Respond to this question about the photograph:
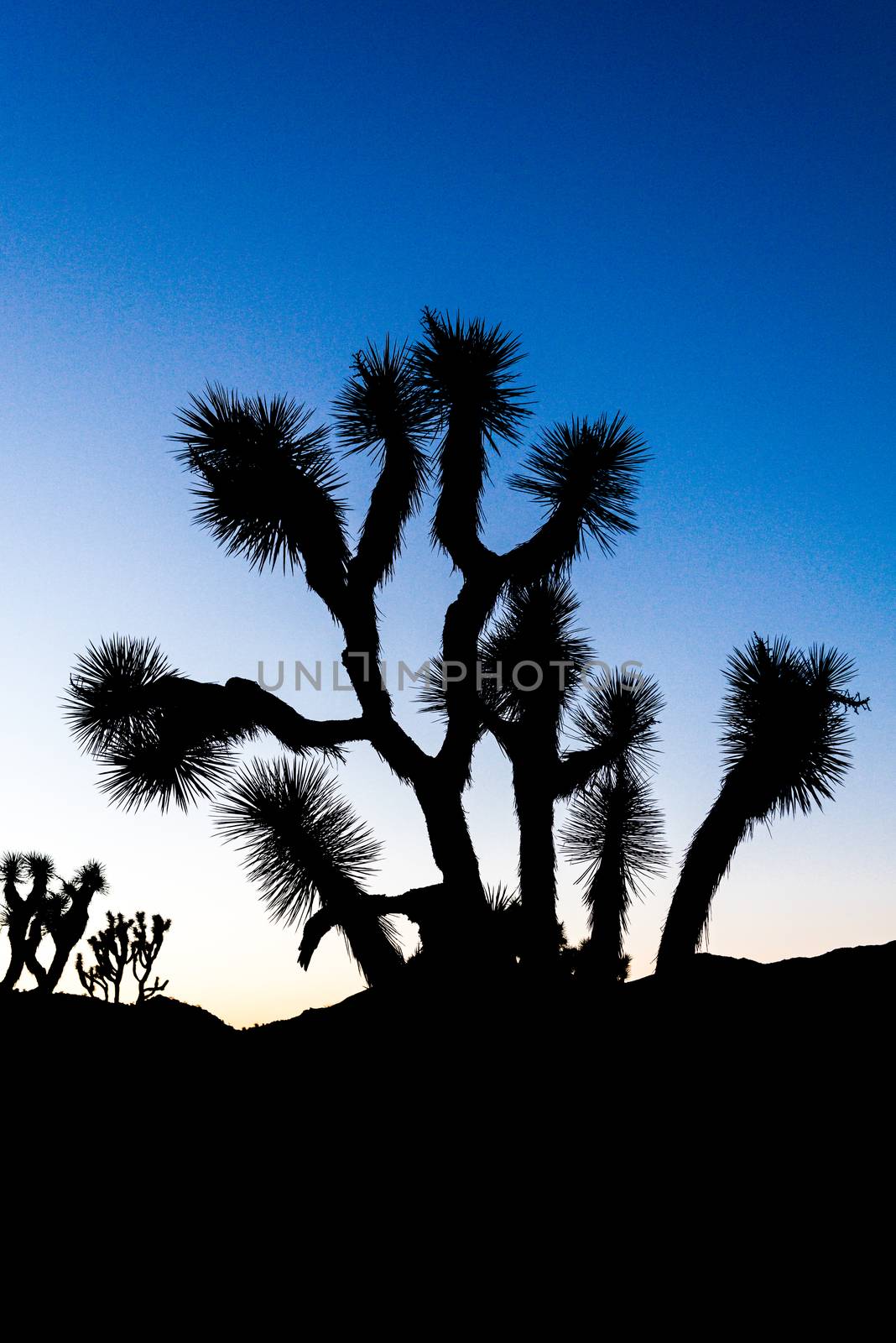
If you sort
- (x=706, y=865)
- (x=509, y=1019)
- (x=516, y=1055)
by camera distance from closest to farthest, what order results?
(x=516, y=1055), (x=509, y=1019), (x=706, y=865)

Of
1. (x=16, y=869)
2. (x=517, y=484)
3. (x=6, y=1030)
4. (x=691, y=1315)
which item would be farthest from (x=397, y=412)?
(x=16, y=869)

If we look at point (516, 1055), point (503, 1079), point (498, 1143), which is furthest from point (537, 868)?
point (498, 1143)

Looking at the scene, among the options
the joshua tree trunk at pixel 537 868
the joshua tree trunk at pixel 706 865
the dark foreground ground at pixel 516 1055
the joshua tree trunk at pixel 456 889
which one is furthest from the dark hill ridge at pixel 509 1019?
the joshua tree trunk at pixel 706 865

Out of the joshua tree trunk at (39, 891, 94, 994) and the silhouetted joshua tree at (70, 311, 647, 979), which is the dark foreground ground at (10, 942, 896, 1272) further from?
the joshua tree trunk at (39, 891, 94, 994)

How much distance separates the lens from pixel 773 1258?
262cm

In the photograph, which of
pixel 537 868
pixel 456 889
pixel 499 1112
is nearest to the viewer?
pixel 499 1112

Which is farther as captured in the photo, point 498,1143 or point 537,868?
point 537,868

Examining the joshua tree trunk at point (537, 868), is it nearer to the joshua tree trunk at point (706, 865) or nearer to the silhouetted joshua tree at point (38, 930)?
the joshua tree trunk at point (706, 865)

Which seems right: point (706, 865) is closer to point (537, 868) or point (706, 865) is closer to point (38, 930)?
point (537, 868)

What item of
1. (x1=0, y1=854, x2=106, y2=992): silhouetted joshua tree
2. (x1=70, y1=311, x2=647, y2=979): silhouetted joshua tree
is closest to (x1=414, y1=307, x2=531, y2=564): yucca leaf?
(x1=70, y1=311, x2=647, y2=979): silhouetted joshua tree

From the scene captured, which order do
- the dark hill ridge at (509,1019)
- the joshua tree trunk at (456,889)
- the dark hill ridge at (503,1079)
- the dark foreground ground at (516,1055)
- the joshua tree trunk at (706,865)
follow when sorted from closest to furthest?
the dark hill ridge at (503,1079), the dark foreground ground at (516,1055), the dark hill ridge at (509,1019), the joshua tree trunk at (456,889), the joshua tree trunk at (706,865)

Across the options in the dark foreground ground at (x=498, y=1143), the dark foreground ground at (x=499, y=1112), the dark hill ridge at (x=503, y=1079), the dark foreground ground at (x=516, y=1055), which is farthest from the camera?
the dark foreground ground at (x=516, y=1055)

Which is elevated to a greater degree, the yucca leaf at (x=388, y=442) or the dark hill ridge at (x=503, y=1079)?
the yucca leaf at (x=388, y=442)

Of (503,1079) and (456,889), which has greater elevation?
(456,889)
